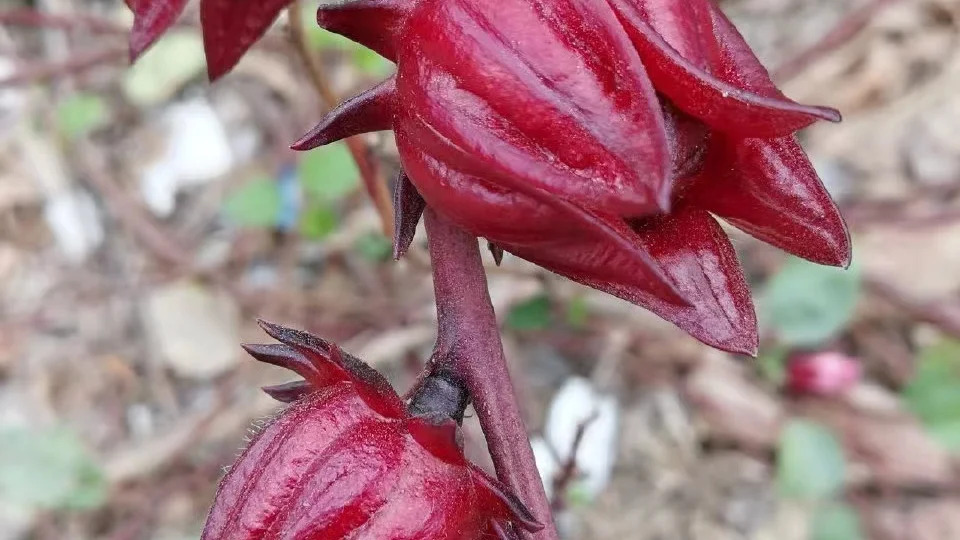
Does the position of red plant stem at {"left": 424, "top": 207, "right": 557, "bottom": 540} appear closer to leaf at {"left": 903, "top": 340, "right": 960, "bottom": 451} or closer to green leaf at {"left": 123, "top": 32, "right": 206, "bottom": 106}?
leaf at {"left": 903, "top": 340, "right": 960, "bottom": 451}

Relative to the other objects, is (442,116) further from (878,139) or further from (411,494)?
(878,139)

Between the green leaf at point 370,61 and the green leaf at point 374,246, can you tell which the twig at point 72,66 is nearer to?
the green leaf at point 370,61

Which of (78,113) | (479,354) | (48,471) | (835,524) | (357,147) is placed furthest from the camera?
(78,113)

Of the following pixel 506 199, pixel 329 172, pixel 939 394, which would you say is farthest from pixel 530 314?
pixel 506 199

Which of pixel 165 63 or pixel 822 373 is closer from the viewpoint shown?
pixel 822 373

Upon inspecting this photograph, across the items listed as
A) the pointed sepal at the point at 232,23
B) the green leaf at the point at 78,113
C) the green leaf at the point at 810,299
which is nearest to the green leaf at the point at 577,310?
the green leaf at the point at 810,299

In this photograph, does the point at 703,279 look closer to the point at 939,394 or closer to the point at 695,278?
the point at 695,278

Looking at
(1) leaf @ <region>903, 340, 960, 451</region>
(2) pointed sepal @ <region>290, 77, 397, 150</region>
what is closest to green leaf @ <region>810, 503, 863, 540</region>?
(1) leaf @ <region>903, 340, 960, 451</region>

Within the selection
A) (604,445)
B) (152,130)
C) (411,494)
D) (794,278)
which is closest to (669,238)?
(411,494)
